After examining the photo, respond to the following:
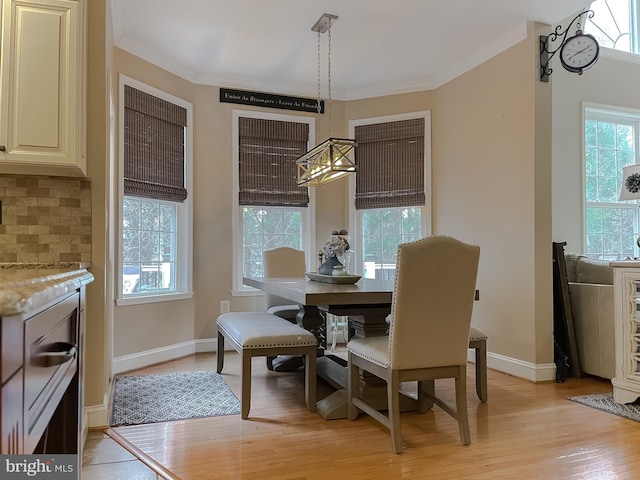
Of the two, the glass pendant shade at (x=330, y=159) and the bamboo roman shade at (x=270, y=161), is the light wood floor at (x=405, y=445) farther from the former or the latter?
the bamboo roman shade at (x=270, y=161)

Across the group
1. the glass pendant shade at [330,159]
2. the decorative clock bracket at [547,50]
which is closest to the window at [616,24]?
the decorative clock bracket at [547,50]

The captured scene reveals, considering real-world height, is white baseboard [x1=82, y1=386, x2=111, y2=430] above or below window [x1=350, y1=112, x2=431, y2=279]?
below

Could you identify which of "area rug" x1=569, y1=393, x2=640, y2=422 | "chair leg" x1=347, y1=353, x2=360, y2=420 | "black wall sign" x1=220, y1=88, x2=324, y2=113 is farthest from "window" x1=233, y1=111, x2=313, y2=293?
"area rug" x1=569, y1=393, x2=640, y2=422

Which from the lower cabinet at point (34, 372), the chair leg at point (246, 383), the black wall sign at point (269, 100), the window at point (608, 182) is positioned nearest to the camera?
the lower cabinet at point (34, 372)

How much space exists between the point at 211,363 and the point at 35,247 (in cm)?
213

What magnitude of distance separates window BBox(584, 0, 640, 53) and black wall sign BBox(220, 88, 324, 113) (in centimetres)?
293

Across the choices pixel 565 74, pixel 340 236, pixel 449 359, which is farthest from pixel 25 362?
pixel 565 74

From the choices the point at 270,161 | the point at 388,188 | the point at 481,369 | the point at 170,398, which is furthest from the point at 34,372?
the point at 388,188

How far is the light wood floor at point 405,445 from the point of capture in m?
2.16

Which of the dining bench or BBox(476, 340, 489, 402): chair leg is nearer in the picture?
the dining bench

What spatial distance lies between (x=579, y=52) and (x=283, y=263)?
3.02 m

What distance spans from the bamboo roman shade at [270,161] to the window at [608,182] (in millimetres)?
2854

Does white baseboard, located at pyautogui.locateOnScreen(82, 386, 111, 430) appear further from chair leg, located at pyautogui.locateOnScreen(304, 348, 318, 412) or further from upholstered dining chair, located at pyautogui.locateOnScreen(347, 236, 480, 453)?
upholstered dining chair, located at pyautogui.locateOnScreen(347, 236, 480, 453)

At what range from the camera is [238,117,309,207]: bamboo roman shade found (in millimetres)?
4941
